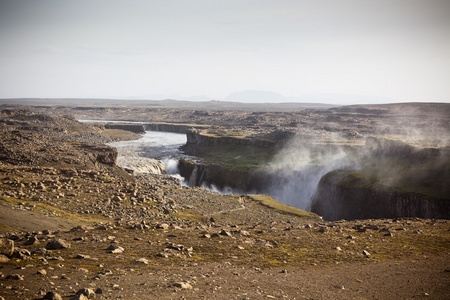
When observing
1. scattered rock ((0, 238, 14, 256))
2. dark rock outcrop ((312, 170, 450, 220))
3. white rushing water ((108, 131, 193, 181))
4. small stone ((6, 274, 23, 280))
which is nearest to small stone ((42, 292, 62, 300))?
small stone ((6, 274, 23, 280))

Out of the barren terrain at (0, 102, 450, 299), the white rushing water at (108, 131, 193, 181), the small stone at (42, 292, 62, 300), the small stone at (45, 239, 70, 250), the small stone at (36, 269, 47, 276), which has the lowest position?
the white rushing water at (108, 131, 193, 181)

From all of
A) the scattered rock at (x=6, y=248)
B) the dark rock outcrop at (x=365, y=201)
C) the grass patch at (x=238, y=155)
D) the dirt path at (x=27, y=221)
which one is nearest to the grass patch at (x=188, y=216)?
the dirt path at (x=27, y=221)

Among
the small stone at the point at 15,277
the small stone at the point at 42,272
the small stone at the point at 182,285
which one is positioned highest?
the small stone at the point at 15,277

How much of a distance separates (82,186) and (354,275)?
27.4 meters

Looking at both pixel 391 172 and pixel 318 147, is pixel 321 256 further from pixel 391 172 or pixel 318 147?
pixel 318 147

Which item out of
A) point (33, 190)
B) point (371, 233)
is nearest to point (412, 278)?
point (371, 233)

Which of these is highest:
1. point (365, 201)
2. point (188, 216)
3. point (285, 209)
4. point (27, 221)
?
point (27, 221)

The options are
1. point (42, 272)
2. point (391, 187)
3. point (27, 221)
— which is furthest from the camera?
point (391, 187)

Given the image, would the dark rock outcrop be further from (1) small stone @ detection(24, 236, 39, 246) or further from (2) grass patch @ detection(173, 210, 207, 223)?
(1) small stone @ detection(24, 236, 39, 246)

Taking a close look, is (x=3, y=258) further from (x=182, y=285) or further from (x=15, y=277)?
(x=182, y=285)

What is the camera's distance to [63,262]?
1368cm

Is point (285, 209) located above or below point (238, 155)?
below

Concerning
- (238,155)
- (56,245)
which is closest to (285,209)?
(56,245)

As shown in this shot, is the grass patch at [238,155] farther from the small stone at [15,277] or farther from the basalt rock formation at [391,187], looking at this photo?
the small stone at [15,277]
